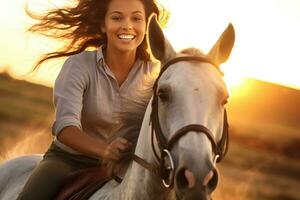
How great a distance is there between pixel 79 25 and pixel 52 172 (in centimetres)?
158

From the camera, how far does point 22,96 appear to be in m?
48.1

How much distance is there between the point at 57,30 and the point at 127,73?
1.56 meters

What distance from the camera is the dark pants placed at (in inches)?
242

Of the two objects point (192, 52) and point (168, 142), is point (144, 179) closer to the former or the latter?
point (168, 142)

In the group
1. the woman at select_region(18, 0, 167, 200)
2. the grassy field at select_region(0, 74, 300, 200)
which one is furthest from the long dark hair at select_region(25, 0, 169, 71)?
the grassy field at select_region(0, 74, 300, 200)

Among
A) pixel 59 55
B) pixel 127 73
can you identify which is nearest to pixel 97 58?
pixel 127 73

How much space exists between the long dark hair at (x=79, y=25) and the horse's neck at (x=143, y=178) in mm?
1296

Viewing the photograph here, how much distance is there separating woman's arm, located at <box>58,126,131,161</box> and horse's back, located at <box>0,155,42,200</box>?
1.24m

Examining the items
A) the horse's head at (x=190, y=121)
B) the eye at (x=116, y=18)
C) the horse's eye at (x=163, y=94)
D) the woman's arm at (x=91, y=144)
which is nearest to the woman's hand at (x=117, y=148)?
the woman's arm at (x=91, y=144)

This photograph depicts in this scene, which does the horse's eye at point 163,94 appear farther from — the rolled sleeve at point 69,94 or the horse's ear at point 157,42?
the rolled sleeve at point 69,94

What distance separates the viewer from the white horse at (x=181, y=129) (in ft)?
15.3

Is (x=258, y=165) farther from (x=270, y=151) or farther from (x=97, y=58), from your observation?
(x=97, y=58)

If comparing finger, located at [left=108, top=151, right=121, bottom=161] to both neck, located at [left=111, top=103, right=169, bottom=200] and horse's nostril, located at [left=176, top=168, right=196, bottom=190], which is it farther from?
horse's nostril, located at [left=176, top=168, right=196, bottom=190]

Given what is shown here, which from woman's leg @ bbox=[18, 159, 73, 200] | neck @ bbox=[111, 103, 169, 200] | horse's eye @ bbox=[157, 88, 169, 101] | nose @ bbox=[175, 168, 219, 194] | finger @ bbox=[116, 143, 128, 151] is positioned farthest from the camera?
woman's leg @ bbox=[18, 159, 73, 200]
